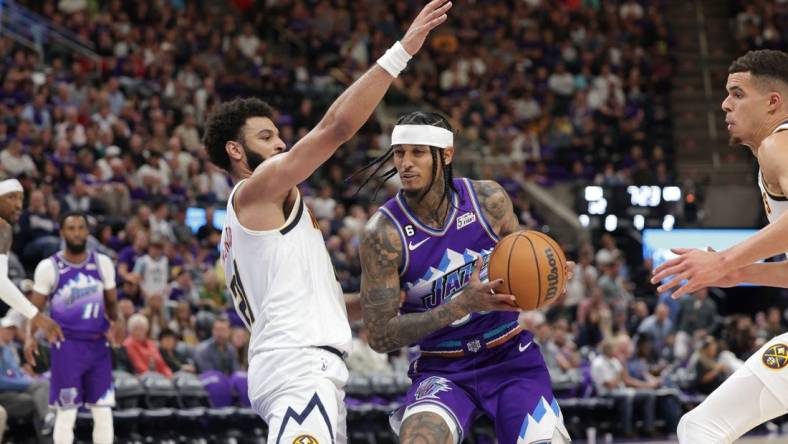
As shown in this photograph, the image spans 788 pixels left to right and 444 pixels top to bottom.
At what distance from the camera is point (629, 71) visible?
24.0 meters

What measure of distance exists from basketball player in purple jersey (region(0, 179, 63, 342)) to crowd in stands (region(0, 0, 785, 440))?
2.17 metres

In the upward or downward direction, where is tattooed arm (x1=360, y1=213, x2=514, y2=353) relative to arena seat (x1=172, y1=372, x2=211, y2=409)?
upward

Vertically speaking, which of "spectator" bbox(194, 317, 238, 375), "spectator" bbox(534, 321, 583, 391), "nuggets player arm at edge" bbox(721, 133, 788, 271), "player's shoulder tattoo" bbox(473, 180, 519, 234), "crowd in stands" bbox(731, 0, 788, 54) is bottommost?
"spectator" bbox(534, 321, 583, 391)

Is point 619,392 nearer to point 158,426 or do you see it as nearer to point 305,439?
point 158,426

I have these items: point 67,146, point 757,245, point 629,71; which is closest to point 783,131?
point 757,245

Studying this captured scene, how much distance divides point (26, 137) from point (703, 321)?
10301 millimetres

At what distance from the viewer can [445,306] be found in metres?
5.47

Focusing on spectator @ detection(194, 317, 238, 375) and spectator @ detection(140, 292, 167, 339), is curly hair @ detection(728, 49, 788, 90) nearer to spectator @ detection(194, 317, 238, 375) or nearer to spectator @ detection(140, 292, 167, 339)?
spectator @ detection(194, 317, 238, 375)

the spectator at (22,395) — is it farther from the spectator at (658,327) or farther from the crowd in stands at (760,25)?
the crowd in stands at (760,25)

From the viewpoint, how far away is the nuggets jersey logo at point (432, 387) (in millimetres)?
5578

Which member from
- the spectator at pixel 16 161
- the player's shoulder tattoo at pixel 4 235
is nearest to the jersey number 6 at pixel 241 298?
the player's shoulder tattoo at pixel 4 235

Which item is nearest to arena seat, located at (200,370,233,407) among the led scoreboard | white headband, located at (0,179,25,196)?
white headband, located at (0,179,25,196)

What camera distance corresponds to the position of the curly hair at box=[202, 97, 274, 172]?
5434 mm

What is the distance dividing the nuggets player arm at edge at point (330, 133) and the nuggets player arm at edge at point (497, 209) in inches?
47.2
